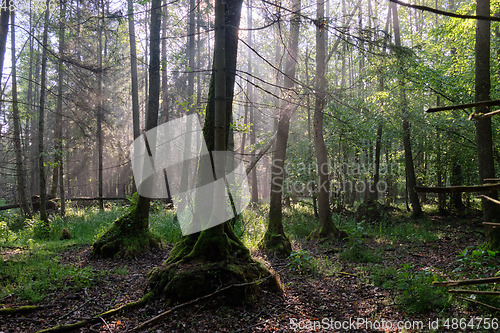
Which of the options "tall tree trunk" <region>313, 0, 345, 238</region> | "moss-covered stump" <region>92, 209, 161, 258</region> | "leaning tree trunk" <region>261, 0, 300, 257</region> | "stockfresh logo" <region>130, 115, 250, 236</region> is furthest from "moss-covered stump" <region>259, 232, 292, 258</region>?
"moss-covered stump" <region>92, 209, 161, 258</region>

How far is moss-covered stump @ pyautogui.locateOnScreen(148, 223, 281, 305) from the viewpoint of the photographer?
4.48 m

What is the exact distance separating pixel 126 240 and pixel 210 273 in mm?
3777

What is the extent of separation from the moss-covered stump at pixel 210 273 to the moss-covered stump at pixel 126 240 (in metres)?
2.52

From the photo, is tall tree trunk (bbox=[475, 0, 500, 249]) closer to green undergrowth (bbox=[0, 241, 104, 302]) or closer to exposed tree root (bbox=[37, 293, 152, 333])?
exposed tree root (bbox=[37, 293, 152, 333])

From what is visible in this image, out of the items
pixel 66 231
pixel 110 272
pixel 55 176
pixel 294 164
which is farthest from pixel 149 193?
pixel 55 176

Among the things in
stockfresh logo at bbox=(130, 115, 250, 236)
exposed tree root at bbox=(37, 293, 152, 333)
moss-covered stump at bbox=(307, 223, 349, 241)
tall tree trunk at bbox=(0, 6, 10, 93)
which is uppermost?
tall tree trunk at bbox=(0, 6, 10, 93)

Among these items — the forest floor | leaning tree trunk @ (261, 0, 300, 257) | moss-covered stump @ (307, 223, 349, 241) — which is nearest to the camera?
the forest floor

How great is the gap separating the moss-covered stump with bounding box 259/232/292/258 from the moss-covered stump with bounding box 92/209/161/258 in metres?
2.92

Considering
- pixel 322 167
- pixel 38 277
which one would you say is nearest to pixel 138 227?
pixel 38 277

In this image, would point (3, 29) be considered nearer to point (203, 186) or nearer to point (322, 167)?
point (203, 186)

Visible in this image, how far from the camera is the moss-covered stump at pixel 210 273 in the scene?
177 inches

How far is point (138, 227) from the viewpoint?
7805 mm

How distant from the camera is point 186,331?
153 inches

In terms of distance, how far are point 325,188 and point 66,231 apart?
9150mm
